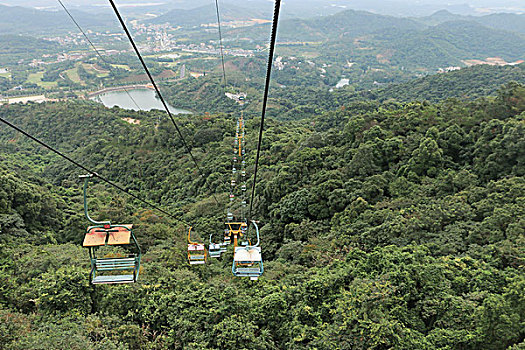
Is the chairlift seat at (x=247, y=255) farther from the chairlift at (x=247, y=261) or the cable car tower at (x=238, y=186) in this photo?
the cable car tower at (x=238, y=186)

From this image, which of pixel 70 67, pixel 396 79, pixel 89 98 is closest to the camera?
pixel 89 98

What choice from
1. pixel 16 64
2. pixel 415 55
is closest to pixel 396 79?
pixel 415 55

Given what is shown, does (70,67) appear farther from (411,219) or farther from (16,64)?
(411,219)

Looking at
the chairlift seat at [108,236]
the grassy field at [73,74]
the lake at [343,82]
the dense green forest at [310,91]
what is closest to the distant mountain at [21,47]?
the grassy field at [73,74]

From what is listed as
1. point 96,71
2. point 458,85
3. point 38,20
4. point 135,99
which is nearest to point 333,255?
point 458,85

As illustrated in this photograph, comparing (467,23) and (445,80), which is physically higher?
(467,23)

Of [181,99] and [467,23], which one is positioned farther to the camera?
[467,23]

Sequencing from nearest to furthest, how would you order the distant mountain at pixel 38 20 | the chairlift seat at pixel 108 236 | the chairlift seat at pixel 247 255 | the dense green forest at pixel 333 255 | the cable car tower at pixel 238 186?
the chairlift seat at pixel 108 236
the chairlift seat at pixel 247 255
the dense green forest at pixel 333 255
the cable car tower at pixel 238 186
the distant mountain at pixel 38 20
